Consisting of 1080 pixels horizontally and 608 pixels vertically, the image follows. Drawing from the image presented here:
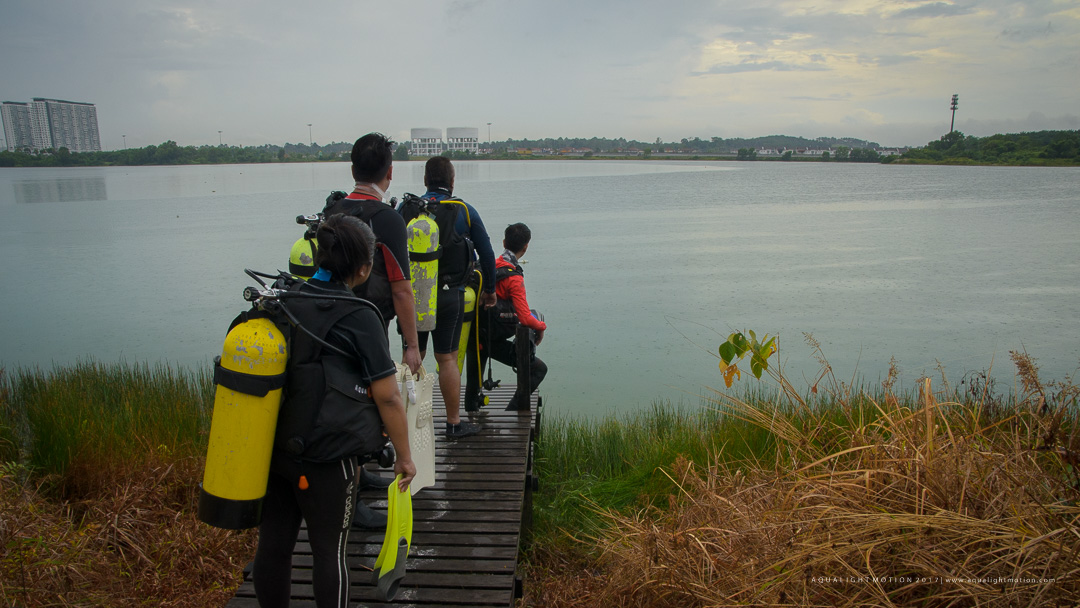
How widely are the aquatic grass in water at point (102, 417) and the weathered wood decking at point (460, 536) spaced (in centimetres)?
210

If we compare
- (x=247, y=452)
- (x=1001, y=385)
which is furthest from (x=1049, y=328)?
(x=247, y=452)

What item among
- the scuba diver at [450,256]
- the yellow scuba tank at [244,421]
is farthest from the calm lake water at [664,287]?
the yellow scuba tank at [244,421]

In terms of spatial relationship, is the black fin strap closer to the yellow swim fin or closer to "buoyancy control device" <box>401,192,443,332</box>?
the yellow swim fin

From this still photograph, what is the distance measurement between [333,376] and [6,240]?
20.5m

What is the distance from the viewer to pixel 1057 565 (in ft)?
6.49

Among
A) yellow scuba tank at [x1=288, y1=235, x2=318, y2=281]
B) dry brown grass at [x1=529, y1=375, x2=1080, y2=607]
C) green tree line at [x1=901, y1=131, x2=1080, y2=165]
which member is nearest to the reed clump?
yellow scuba tank at [x1=288, y1=235, x2=318, y2=281]

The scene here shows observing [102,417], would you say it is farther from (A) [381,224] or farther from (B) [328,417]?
(B) [328,417]

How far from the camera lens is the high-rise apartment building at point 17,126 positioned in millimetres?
39875

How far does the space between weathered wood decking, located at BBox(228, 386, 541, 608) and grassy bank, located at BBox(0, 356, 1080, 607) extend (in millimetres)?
517

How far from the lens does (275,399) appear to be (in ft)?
6.57

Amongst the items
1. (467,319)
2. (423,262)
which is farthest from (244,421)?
(467,319)

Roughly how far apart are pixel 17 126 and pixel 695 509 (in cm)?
5277

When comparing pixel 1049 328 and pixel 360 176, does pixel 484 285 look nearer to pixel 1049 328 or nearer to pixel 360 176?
pixel 360 176

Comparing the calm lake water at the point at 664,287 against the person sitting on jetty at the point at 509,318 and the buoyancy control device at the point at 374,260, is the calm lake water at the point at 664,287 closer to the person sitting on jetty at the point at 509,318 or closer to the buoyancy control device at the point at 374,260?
the person sitting on jetty at the point at 509,318
